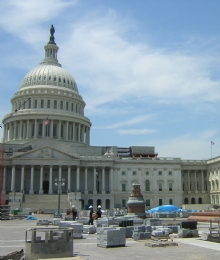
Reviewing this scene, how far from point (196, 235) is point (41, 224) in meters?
20.8

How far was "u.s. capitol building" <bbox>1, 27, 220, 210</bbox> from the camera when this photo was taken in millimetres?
104188

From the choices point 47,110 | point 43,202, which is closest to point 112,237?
point 43,202

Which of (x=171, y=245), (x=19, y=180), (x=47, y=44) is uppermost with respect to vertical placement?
(x=47, y=44)

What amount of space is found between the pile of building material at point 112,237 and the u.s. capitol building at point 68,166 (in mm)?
71600

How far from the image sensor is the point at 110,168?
110 metres

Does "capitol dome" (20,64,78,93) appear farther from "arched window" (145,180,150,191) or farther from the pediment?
"arched window" (145,180,150,191)

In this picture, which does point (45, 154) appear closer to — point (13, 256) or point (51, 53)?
Result: point (51, 53)

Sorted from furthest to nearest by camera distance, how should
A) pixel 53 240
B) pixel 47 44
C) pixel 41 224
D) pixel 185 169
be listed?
1. pixel 47 44
2. pixel 185 169
3. pixel 41 224
4. pixel 53 240

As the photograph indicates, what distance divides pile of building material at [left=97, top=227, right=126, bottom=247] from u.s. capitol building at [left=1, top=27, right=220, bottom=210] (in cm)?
7160

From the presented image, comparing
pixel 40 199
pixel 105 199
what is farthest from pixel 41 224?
pixel 105 199

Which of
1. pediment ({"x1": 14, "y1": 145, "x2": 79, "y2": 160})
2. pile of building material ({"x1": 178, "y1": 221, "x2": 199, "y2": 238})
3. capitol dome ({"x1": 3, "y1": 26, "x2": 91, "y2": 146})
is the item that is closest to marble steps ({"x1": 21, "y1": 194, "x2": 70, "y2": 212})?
pediment ({"x1": 14, "y1": 145, "x2": 79, "y2": 160})

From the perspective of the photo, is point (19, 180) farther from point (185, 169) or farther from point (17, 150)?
point (185, 169)

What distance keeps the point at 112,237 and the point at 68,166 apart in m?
84.2

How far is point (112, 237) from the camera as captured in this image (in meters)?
22.7
